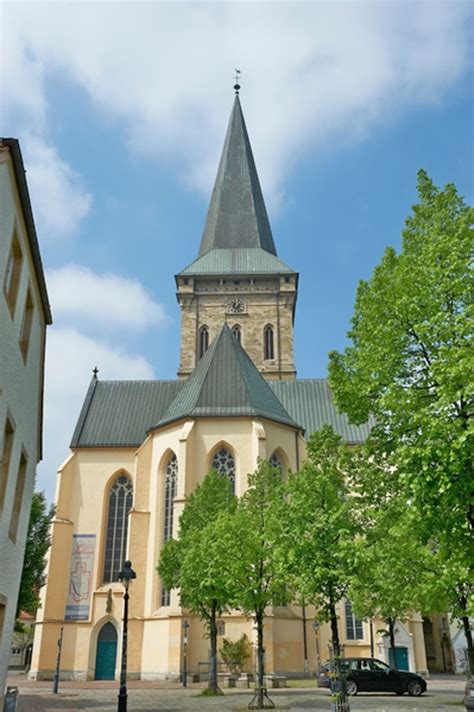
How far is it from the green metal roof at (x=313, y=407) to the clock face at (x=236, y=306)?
9.45 meters

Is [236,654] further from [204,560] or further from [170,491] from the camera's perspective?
[170,491]

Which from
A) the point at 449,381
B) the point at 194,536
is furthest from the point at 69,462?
the point at 449,381

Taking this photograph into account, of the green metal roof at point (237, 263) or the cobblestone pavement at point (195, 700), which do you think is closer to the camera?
the cobblestone pavement at point (195, 700)

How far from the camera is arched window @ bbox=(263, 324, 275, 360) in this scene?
52.9m

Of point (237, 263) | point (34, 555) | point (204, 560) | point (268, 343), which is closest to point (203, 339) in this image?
point (268, 343)

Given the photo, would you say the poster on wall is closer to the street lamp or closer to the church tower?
the church tower

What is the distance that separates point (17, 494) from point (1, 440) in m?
3.08

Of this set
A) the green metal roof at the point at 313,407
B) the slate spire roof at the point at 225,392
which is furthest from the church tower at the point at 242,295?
the slate spire roof at the point at 225,392

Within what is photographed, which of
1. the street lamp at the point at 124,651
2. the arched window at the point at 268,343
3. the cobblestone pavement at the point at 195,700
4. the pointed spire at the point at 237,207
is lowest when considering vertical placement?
the cobblestone pavement at the point at 195,700

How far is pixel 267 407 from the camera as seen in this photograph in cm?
3566

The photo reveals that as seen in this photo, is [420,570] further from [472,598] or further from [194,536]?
[194,536]

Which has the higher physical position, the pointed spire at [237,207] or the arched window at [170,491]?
the pointed spire at [237,207]

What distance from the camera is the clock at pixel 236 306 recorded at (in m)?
54.3

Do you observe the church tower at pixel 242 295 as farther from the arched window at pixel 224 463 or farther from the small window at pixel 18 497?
the small window at pixel 18 497
